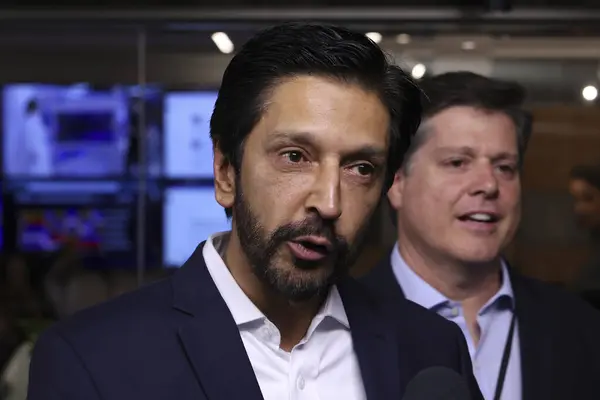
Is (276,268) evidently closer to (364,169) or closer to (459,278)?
(364,169)

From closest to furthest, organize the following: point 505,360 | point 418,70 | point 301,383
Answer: point 301,383 → point 505,360 → point 418,70

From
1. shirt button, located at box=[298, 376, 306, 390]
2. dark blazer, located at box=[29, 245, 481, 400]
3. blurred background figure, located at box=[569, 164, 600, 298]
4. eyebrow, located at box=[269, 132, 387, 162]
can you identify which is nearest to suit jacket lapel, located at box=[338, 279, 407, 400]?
dark blazer, located at box=[29, 245, 481, 400]

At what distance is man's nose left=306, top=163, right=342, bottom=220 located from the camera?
153 centimetres

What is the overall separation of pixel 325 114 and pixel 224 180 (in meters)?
0.26

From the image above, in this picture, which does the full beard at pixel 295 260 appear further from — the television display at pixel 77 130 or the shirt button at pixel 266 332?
the television display at pixel 77 130

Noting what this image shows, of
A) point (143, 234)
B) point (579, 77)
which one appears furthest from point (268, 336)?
point (579, 77)

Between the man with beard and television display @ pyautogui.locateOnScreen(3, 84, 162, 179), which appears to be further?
television display @ pyautogui.locateOnScreen(3, 84, 162, 179)

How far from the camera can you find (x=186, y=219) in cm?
321

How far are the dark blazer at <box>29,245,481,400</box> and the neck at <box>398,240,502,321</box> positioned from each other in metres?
0.70

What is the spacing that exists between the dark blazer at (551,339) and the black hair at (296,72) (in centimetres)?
73

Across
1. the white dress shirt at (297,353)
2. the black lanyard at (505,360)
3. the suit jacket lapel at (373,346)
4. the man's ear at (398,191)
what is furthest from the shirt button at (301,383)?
the man's ear at (398,191)

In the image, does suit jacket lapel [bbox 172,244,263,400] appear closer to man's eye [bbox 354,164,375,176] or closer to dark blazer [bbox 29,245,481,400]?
dark blazer [bbox 29,245,481,400]

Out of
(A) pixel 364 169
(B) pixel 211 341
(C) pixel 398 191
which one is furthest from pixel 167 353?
(C) pixel 398 191

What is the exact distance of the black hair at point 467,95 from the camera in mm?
2506
